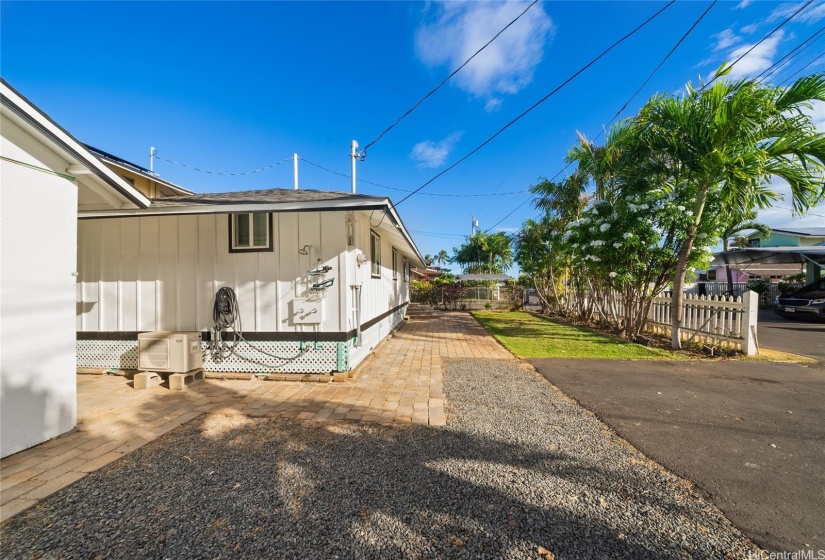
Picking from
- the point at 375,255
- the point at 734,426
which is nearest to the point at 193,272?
the point at 375,255

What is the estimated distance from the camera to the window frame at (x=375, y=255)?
6977 millimetres

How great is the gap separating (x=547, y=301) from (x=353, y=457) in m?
15.9

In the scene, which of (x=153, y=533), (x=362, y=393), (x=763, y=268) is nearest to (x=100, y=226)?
(x=362, y=393)

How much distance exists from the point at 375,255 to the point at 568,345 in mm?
5078

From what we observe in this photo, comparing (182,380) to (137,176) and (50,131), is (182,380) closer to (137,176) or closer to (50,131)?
(50,131)

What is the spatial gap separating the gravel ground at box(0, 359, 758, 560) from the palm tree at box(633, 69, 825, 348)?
606cm

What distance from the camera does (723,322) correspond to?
22.4ft

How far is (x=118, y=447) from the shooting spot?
9.74 feet

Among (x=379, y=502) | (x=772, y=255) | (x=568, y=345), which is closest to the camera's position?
(x=379, y=502)

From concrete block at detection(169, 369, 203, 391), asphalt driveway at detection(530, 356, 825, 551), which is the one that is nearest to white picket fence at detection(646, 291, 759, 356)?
asphalt driveway at detection(530, 356, 825, 551)

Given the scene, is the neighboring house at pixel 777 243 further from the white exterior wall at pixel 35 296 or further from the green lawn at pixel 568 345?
the white exterior wall at pixel 35 296

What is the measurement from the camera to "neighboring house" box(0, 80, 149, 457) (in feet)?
9.07

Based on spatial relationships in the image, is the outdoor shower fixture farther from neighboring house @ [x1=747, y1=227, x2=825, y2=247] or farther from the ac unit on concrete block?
neighboring house @ [x1=747, y1=227, x2=825, y2=247]

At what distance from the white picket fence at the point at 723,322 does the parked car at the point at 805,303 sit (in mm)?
8451
